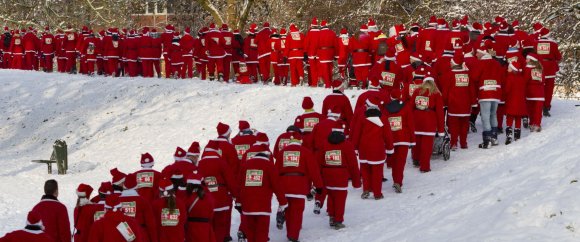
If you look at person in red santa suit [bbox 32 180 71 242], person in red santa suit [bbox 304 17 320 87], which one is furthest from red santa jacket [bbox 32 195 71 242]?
person in red santa suit [bbox 304 17 320 87]

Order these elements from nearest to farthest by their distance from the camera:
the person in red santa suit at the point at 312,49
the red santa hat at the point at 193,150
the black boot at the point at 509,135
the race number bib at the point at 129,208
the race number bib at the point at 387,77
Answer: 1. the race number bib at the point at 129,208
2. the red santa hat at the point at 193,150
3. the black boot at the point at 509,135
4. the race number bib at the point at 387,77
5. the person in red santa suit at the point at 312,49

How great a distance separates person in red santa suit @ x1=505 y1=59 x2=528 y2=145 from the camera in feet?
57.4

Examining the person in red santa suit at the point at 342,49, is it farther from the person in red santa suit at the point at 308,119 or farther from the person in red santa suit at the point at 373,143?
the person in red santa suit at the point at 308,119

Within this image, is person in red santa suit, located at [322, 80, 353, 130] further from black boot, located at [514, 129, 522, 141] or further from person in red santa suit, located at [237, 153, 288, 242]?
person in red santa suit, located at [237, 153, 288, 242]

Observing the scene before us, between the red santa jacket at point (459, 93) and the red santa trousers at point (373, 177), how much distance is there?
3057mm

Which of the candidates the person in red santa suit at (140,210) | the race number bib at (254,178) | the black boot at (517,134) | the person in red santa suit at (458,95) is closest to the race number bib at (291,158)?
the race number bib at (254,178)

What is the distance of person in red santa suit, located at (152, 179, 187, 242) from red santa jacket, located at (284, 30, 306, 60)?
13.6m

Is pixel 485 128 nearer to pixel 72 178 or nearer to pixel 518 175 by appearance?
pixel 518 175

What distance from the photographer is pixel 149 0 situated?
47.2 meters

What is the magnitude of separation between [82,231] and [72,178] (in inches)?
441

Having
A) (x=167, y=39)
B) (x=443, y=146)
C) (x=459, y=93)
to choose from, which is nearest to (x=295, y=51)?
(x=167, y=39)

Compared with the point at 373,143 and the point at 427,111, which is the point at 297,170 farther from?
the point at 427,111

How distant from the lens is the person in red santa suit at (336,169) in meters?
13.7

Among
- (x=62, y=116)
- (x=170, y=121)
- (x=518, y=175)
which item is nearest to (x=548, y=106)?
(x=518, y=175)
